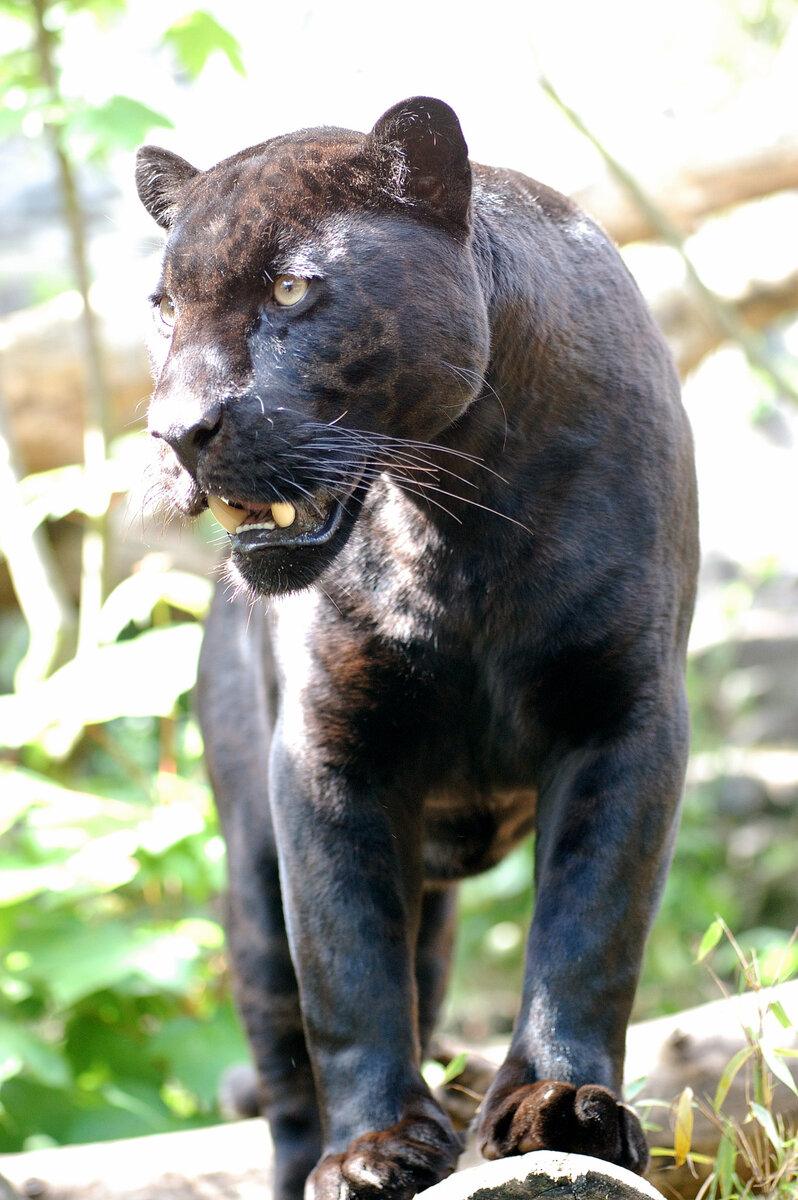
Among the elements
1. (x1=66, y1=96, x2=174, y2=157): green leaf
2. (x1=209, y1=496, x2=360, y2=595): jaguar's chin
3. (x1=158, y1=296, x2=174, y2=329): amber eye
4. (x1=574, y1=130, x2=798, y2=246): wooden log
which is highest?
(x1=66, y1=96, x2=174, y2=157): green leaf

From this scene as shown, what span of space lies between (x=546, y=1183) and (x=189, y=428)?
32.7 inches

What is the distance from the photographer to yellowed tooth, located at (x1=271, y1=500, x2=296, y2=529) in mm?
1566

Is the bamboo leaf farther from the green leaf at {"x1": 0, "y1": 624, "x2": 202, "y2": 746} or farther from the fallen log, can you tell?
the green leaf at {"x1": 0, "y1": 624, "x2": 202, "y2": 746}

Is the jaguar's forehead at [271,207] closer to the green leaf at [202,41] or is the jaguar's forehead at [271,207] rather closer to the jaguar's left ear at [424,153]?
the jaguar's left ear at [424,153]

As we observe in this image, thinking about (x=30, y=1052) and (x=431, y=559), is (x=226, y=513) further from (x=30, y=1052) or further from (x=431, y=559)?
(x=30, y=1052)

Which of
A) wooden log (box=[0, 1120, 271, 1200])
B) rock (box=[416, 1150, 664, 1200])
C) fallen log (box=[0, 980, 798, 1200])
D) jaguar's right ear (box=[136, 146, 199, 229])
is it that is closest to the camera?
rock (box=[416, 1150, 664, 1200])

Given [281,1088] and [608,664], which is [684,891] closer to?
[281,1088]

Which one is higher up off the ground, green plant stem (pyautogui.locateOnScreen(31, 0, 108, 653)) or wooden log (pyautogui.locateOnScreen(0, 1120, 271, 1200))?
green plant stem (pyautogui.locateOnScreen(31, 0, 108, 653))

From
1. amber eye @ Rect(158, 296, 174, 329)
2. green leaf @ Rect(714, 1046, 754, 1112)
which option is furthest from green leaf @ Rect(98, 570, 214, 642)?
green leaf @ Rect(714, 1046, 754, 1112)

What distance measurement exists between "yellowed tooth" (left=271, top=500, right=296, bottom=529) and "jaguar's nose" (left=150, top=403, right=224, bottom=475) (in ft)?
0.39

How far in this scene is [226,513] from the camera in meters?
1.58

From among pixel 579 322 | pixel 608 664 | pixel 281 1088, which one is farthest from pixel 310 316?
pixel 281 1088

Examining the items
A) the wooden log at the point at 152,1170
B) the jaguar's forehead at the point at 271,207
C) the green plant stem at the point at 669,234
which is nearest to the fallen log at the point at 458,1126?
the wooden log at the point at 152,1170

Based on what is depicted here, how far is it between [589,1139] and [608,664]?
1.82 feet
